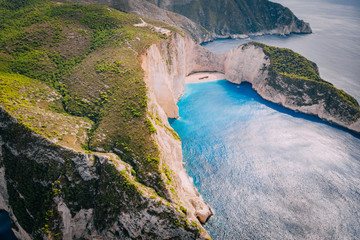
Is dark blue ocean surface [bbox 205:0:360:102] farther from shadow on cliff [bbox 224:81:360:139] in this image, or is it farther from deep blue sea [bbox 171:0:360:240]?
shadow on cliff [bbox 224:81:360:139]

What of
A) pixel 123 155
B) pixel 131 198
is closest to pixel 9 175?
pixel 123 155

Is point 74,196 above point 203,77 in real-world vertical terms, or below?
below

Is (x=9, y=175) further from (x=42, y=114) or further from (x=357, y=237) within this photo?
(x=357, y=237)

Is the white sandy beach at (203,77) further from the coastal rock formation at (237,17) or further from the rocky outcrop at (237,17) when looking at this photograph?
the rocky outcrop at (237,17)

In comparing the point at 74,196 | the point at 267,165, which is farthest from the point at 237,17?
the point at 74,196

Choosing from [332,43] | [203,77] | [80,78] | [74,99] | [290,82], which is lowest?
[203,77]

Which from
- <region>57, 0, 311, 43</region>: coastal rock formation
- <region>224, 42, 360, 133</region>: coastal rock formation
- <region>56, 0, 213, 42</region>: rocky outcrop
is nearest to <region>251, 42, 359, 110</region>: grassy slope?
<region>224, 42, 360, 133</region>: coastal rock formation

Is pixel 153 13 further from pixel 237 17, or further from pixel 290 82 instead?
pixel 290 82
